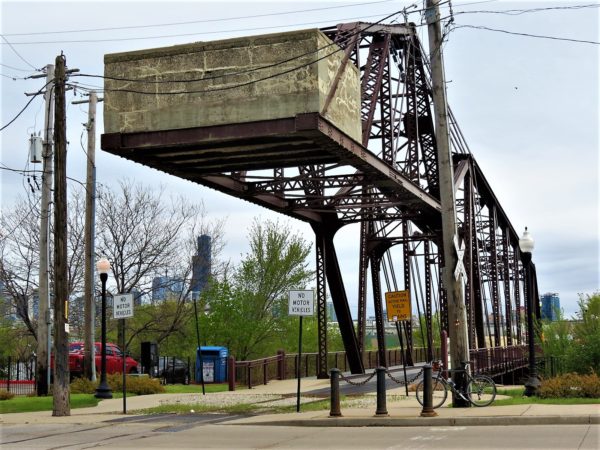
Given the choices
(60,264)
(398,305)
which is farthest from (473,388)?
(60,264)

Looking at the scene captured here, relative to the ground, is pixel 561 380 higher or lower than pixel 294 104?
lower

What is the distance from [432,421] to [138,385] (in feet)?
46.6

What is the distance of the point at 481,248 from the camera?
196 feet

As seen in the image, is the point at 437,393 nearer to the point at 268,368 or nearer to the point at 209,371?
the point at 268,368

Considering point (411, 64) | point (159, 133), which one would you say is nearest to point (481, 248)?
point (411, 64)

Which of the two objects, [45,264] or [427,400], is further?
[45,264]

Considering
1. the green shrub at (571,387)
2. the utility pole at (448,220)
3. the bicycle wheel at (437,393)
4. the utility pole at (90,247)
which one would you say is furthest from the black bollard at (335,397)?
the utility pole at (90,247)

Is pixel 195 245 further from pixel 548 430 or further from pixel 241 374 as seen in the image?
pixel 548 430

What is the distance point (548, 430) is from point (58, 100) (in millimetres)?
14411

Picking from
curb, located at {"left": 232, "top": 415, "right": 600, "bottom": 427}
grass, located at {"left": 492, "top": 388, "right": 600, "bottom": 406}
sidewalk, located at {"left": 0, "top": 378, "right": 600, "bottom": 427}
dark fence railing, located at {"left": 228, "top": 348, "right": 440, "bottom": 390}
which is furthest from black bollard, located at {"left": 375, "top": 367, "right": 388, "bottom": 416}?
dark fence railing, located at {"left": 228, "top": 348, "right": 440, "bottom": 390}

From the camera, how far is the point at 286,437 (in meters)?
15.5

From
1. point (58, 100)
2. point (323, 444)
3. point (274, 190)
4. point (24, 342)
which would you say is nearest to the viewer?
point (323, 444)

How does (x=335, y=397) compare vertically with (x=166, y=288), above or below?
below

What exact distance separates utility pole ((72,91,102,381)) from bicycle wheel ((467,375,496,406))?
1436 centimetres
